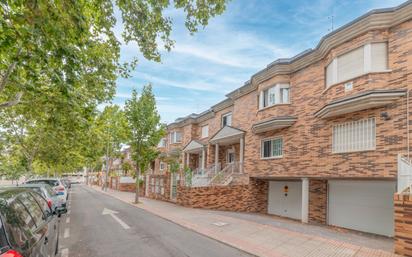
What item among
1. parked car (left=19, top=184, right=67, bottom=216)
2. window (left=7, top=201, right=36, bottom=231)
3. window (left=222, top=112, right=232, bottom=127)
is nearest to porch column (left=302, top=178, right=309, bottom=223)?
window (left=222, top=112, right=232, bottom=127)

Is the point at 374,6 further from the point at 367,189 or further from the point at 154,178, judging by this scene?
the point at 154,178

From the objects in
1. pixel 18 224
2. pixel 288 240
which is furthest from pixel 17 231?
pixel 288 240

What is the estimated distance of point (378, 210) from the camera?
434 inches

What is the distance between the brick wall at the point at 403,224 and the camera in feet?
24.0

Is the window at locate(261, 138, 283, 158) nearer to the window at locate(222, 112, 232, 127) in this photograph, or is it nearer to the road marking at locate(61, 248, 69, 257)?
the window at locate(222, 112, 232, 127)

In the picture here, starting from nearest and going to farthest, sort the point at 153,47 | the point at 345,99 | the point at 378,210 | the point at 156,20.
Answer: the point at 156,20 → the point at 153,47 → the point at 345,99 → the point at 378,210

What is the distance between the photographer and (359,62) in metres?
10.6

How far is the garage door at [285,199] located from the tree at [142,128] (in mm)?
9789

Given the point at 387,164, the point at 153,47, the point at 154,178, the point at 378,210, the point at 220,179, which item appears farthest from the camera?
the point at 154,178

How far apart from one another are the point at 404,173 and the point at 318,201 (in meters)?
5.51

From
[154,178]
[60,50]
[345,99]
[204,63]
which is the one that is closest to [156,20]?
[60,50]

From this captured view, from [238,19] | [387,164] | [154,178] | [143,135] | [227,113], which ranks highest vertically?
[238,19]

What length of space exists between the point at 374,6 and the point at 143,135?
16.7 metres

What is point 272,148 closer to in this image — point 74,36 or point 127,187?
point 74,36
